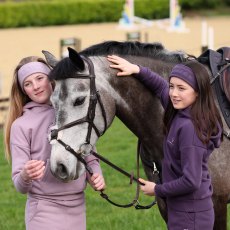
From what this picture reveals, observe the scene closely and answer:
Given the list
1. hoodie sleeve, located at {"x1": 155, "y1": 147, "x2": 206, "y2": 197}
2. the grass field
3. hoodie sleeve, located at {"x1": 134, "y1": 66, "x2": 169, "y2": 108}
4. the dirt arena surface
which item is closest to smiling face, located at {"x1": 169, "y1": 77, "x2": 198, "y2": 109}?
hoodie sleeve, located at {"x1": 155, "y1": 147, "x2": 206, "y2": 197}

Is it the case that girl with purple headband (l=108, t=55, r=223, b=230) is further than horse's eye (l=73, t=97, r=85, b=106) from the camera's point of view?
No

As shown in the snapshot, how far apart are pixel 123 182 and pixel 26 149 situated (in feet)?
13.2

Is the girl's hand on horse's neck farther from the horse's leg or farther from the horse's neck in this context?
the horse's leg

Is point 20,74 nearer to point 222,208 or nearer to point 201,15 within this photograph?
point 222,208

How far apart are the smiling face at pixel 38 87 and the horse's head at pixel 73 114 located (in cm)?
16

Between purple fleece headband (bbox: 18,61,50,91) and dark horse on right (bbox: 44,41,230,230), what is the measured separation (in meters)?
0.06

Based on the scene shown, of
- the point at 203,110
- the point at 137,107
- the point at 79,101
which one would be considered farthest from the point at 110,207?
the point at 203,110

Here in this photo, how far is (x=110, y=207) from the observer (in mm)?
6895

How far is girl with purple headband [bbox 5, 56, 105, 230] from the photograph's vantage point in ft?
12.9

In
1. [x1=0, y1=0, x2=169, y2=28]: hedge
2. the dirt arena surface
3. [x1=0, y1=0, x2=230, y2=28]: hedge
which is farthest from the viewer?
[x1=0, y1=0, x2=230, y2=28]: hedge

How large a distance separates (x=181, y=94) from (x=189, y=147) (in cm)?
26

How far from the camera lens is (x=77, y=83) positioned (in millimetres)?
3771

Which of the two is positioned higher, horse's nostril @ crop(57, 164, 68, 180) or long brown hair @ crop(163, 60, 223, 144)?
long brown hair @ crop(163, 60, 223, 144)

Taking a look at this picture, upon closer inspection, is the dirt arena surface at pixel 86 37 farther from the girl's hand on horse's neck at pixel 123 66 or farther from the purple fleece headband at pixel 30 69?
the girl's hand on horse's neck at pixel 123 66
